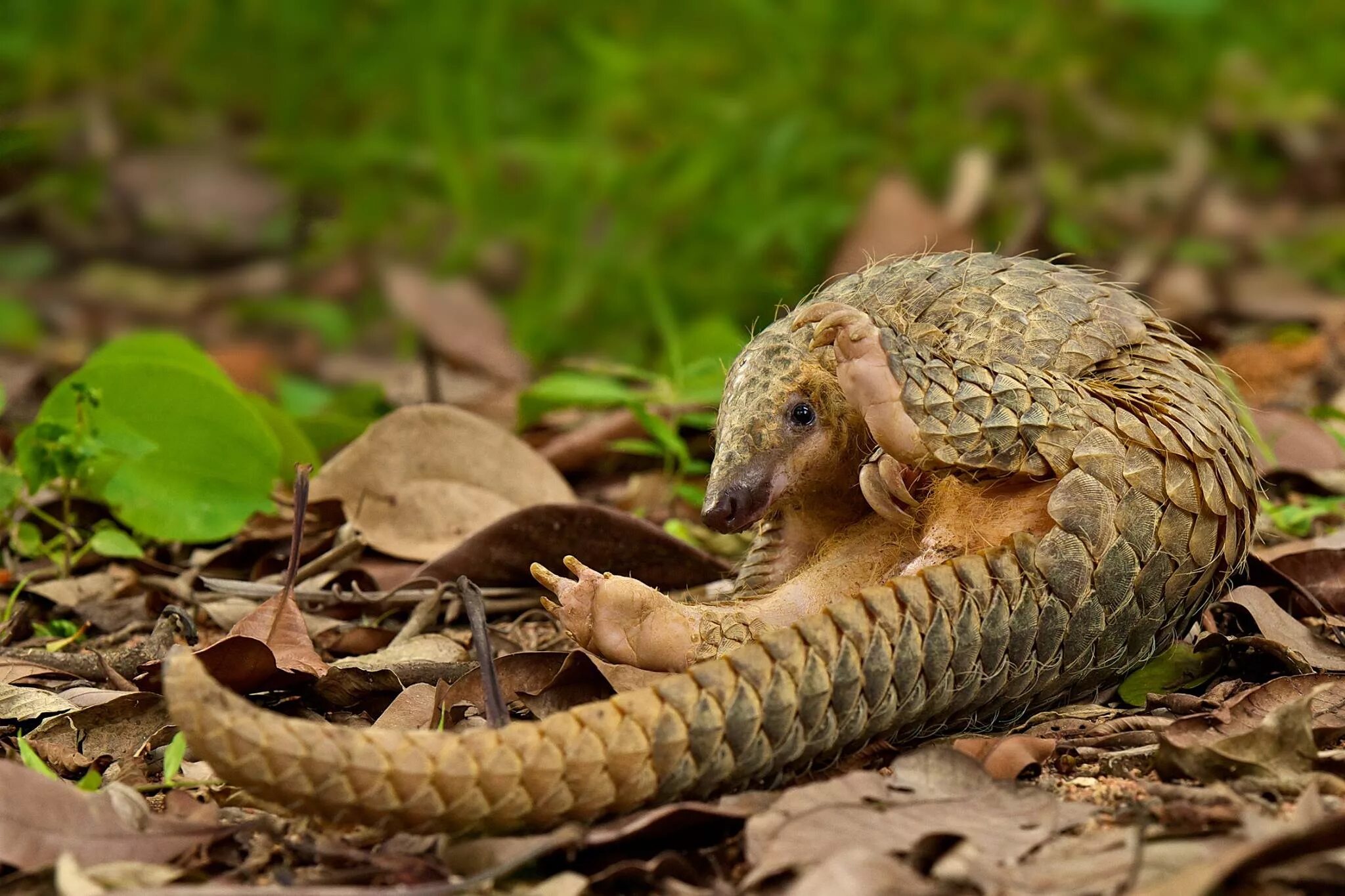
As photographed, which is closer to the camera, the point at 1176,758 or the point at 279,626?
the point at 1176,758

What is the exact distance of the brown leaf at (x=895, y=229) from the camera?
6379mm

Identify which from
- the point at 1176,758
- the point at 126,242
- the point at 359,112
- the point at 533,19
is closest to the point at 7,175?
the point at 126,242

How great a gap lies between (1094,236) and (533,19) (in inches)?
130

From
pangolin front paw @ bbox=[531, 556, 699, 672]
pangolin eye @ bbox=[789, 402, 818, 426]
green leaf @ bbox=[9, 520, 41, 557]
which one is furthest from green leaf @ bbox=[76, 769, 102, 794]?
pangolin eye @ bbox=[789, 402, 818, 426]

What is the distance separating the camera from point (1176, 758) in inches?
99.3

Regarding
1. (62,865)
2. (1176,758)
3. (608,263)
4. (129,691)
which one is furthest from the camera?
(608,263)

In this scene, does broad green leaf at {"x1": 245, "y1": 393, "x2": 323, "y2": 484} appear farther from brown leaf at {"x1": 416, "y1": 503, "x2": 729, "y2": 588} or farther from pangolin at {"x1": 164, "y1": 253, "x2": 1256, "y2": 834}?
pangolin at {"x1": 164, "y1": 253, "x2": 1256, "y2": 834}

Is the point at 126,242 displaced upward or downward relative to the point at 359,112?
downward

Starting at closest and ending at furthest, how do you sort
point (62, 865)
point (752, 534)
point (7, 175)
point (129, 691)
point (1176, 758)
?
point (62, 865), point (1176, 758), point (129, 691), point (752, 534), point (7, 175)

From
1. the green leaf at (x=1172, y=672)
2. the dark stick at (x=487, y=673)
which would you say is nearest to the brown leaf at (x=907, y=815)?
the dark stick at (x=487, y=673)

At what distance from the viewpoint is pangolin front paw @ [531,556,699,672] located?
2.92 metres

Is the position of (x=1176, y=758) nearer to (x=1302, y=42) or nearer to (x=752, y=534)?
(x=752, y=534)

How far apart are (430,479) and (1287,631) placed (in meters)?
2.18

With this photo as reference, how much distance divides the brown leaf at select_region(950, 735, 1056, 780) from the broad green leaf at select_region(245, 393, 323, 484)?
2.25 m
